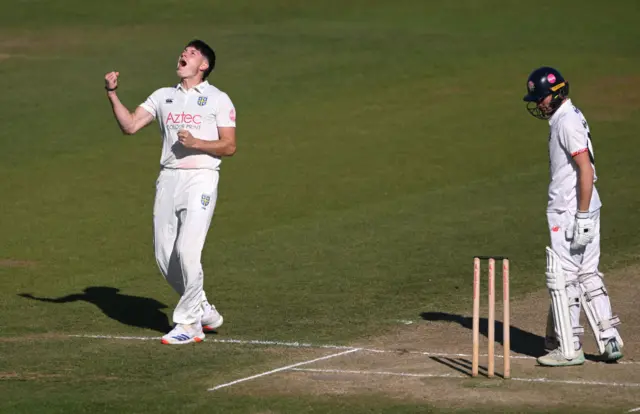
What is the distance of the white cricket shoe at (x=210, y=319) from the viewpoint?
12.0 metres

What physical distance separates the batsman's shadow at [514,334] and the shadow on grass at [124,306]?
2.58 metres

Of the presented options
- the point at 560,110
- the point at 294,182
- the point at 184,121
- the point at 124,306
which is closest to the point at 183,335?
the point at 184,121

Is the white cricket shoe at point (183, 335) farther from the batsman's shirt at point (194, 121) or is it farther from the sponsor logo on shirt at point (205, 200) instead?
the batsman's shirt at point (194, 121)

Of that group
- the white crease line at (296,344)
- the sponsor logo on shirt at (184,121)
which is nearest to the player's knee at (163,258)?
the white crease line at (296,344)

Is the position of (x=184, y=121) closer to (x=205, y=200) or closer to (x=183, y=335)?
(x=205, y=200)

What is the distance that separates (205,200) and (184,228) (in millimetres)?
305

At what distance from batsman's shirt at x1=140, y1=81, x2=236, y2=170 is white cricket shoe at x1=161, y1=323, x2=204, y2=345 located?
1.40 m

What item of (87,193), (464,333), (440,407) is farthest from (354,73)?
(440,407)

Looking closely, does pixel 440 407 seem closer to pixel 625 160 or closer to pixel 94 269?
pixel 94 269

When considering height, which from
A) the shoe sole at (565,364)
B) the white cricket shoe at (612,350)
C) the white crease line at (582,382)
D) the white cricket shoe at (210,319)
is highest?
the white cricket shoe at (210,319)

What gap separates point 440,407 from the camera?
934 centimetres

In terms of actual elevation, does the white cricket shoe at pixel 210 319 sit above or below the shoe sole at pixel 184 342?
above

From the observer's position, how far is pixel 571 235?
35.0 ft

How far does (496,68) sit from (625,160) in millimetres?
5992
